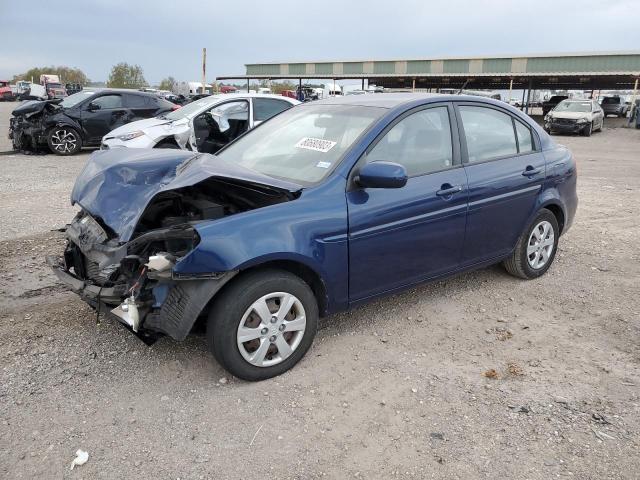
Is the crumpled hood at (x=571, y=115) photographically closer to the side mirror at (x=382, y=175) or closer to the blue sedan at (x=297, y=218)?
the blue sedan at (x=297, y=218)

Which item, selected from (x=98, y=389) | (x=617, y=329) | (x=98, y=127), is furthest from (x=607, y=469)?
(x=98, y=127)

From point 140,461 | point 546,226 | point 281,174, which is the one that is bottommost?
point 140,461

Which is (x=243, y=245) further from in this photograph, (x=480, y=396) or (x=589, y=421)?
(x=589, y=421)

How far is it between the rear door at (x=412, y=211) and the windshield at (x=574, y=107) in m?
21.6

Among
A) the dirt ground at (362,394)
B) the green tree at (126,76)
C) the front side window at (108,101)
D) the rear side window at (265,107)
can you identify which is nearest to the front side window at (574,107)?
the rear side window at (265,107)

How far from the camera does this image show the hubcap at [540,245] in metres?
4.81

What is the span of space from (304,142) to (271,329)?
148 cm

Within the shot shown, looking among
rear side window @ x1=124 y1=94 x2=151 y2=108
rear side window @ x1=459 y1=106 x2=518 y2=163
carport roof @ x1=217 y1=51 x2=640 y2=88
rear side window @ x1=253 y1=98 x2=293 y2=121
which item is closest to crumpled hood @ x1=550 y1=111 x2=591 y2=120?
carport roof @ x1=217 y1=51 x2=640 y2=88

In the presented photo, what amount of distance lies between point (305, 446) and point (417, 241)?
1.68m

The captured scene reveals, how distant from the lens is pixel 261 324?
123 inches

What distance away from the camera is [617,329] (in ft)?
13.1

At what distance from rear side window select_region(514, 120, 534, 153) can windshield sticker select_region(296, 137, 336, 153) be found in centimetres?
190

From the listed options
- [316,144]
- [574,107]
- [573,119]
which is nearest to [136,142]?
[316,144]

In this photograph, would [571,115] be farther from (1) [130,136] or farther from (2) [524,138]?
(2) [524,138]
